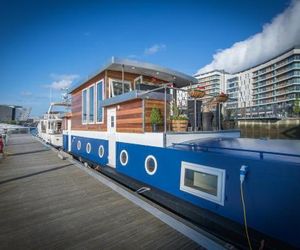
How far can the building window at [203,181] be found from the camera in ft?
11.8

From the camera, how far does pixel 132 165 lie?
609 cm

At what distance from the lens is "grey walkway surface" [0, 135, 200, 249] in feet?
10.3

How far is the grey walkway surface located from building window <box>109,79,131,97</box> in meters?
3.43

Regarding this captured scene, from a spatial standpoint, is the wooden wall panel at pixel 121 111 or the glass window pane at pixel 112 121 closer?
the wooden wall panel at pixel 121 111

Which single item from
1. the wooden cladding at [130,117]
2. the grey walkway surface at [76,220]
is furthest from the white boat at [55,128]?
the grey walkway surface at [76,220]

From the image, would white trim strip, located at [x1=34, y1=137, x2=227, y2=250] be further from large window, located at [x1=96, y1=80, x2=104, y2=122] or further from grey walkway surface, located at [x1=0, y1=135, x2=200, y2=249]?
large window, located at [x1=96, y1=80, x2=104, y2=122]

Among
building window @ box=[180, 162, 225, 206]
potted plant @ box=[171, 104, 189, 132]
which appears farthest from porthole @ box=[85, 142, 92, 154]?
building window @ box=[180, 162, 225, 206]

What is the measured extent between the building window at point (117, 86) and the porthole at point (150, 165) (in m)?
3.35

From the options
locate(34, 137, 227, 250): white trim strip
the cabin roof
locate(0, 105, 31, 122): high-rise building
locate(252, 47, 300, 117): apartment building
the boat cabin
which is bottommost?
locate(34, 137, 227, 250): white trim strip

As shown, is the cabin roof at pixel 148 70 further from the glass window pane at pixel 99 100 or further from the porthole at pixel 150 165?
the porthole at pixel 150 165

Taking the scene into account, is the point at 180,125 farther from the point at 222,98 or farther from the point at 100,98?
the point at 100,98

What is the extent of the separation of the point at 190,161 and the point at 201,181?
415 mm

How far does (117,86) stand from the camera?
8.25m

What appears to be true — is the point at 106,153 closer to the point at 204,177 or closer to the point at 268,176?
the point at 204,177
